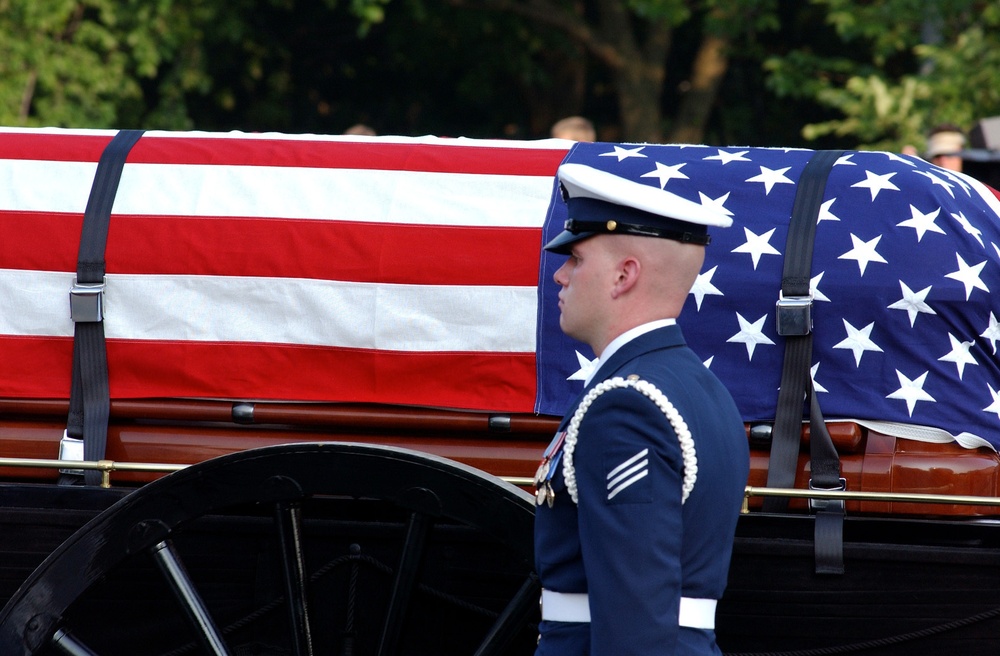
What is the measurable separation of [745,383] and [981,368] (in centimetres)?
53

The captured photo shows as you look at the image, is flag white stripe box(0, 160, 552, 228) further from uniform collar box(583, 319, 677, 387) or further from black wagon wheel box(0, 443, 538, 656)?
uniform collar box(583, 319, 677, 387)

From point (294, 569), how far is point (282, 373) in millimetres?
510

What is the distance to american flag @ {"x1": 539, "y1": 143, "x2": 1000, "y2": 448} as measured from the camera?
2.71 meters

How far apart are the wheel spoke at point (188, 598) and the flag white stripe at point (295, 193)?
86 cm

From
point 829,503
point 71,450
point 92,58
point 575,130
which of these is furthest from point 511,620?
point 92,58

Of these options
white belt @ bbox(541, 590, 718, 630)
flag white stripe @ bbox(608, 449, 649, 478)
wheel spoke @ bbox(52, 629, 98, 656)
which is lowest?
wheel spoke @ bbox(52, 629, 98, 656)

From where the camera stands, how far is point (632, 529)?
1.83m

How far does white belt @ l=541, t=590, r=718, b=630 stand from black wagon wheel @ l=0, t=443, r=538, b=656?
441 millimetres

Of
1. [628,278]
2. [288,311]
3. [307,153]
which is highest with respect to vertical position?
[307,153]

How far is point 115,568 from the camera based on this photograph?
2639mm

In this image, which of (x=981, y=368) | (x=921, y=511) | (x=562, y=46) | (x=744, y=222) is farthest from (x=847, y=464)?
(x=562, y=46)

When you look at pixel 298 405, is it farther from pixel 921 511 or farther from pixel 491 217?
pixel 921 511

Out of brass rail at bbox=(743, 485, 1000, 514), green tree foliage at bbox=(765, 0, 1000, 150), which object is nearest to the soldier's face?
brass rail at bbox=(743, 485, 1000, 514)

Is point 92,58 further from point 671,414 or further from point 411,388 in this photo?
point 671,414
